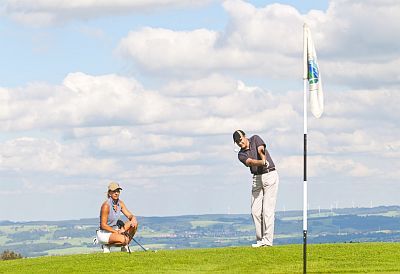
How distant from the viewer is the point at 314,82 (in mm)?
25250

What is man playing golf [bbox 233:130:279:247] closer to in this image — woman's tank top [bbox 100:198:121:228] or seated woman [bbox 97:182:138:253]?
seated woman [bbox 97:182:138:253]

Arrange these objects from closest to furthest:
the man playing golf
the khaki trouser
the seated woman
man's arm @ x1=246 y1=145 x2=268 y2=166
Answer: man's arm @ x1=246 y1=145 x2=268 y2=166 < the man playing golf < the khaki trouser < the seated woman

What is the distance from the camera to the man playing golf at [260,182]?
28.3 metres

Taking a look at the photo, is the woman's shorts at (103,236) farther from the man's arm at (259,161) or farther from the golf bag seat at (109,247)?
the man's arm at (259,161)

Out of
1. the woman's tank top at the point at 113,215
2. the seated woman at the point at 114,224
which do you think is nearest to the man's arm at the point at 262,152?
the seated woman at the point at 114,224

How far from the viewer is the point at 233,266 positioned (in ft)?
85.8

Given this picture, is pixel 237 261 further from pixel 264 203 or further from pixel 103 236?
pixel 103 236

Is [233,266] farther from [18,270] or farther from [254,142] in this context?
[18,270]

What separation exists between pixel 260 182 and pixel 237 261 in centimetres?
292

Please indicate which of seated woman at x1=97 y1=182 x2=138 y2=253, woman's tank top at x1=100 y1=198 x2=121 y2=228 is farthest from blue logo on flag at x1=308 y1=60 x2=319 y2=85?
woman's tank top at x1=100 y1=198 x2=121 y2=228

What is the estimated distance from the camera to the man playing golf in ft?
92.8

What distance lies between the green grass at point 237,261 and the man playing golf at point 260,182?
0.70 metres

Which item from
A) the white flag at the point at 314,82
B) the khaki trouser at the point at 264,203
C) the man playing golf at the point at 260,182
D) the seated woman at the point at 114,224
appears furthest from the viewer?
the seated woman at the point at 114,224

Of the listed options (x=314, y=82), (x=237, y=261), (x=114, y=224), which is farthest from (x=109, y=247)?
(x=314, y=82)
